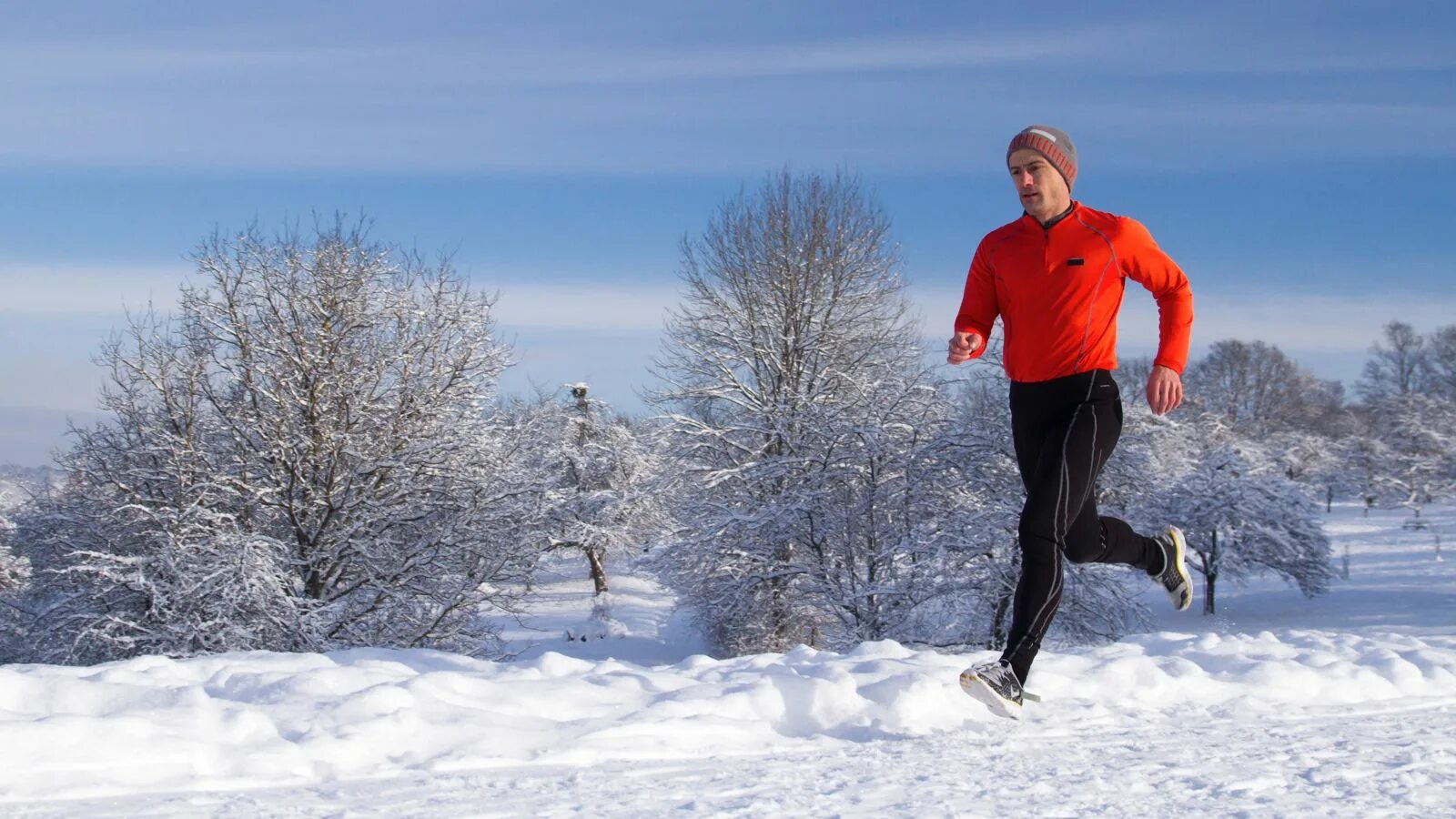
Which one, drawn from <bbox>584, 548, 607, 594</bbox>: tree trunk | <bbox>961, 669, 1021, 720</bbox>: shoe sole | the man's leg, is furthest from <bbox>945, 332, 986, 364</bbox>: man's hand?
<bbox>584, 548, 607, 594</bbox>: tree trunk

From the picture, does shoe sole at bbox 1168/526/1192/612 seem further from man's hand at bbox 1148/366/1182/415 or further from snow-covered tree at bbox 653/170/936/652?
snow-covered tree at bbox 653/170/936/652

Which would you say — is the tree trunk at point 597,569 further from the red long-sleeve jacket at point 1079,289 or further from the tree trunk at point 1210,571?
the red long-sleeve jacket at point 1079,289

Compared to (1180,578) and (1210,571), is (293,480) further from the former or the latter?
(1210,571)

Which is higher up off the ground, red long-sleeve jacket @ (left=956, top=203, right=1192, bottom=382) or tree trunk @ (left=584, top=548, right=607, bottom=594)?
red long-sleeve jacket @ (left=956, top=203, right=1192, bottom=382)

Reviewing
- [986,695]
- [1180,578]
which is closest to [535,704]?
[986,695]

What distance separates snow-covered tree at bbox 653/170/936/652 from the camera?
20953mm

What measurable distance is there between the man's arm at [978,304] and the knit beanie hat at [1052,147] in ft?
1.24

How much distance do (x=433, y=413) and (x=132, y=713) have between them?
1553 centimetres

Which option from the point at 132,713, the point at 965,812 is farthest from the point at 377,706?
the point at 965,812

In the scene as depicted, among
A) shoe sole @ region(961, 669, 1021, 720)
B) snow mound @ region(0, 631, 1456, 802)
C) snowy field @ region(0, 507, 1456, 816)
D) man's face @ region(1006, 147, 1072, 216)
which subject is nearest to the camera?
snowy field @ region(0, 507, 1456, 816)

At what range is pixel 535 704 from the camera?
135 inches

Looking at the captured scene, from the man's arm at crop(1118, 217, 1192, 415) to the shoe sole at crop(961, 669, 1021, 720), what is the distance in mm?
1077

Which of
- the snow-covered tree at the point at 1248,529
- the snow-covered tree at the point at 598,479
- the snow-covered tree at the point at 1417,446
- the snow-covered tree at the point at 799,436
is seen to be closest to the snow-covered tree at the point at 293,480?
the snow-covered tree at the point at 799,436

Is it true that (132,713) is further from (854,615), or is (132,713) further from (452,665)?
(854,615)
